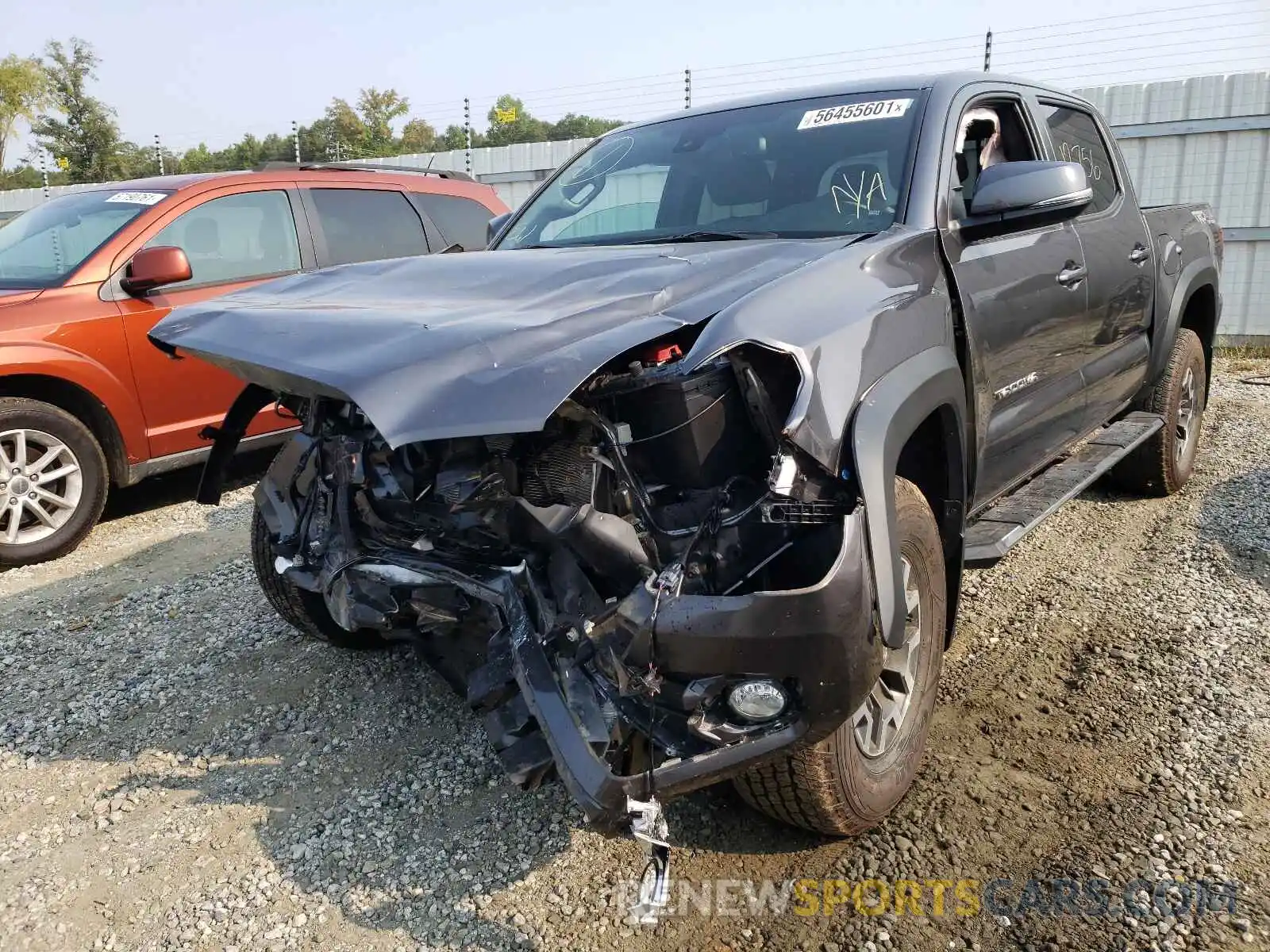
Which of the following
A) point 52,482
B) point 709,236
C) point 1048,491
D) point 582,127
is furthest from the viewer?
point 582,127

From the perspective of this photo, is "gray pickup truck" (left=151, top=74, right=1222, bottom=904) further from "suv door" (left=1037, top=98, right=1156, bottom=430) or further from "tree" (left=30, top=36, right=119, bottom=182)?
"tree" (left=30, top=36, right=119, bottom=182)

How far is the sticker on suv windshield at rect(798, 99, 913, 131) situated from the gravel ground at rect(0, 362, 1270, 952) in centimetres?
190

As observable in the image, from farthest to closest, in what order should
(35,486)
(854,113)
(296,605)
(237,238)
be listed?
1. (237,238)
2. (35,486)
3. (296,605)
4. (854,113)

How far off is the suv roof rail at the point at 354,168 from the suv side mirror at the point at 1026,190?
443 centimetres

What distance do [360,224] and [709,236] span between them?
3754mm

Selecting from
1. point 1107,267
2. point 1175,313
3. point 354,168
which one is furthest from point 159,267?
point 1175,313

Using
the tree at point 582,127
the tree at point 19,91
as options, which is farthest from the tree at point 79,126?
the tree at point 582,127

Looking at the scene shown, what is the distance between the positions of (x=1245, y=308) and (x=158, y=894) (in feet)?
35.4

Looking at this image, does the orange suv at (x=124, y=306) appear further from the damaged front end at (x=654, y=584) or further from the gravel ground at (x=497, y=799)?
the damaged front end at (x=654, y=584)

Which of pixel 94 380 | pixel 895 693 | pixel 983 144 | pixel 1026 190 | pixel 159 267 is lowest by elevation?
pixel 895 693

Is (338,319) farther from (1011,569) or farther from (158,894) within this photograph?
(1011,569)

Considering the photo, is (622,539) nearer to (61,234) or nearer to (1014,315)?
(1014,315)

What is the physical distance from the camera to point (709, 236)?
293 centimetres

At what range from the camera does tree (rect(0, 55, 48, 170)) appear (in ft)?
130
